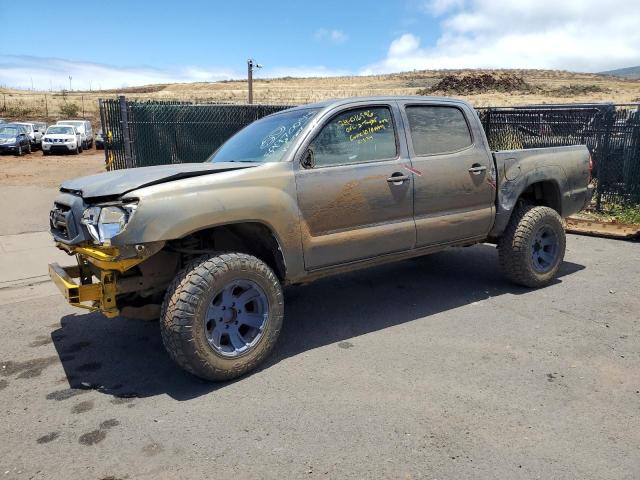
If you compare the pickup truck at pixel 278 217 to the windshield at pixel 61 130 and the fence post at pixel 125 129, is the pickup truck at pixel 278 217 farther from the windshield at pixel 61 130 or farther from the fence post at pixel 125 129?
the windshield at pixel 61 130

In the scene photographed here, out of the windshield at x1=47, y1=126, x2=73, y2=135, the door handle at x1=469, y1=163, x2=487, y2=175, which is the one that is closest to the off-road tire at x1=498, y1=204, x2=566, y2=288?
the door handle at x1=469, y1=163, x2=487, y2=175

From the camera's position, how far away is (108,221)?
11.6ft

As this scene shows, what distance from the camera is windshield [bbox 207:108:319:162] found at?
4.33m

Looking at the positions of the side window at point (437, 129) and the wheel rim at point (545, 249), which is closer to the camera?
the side window at point (437, 129)

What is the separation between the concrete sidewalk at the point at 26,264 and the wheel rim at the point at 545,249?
5.18 metres

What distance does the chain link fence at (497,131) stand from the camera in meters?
9.17

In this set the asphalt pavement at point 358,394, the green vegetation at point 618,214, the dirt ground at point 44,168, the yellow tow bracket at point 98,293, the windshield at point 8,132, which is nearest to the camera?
the asphalt pavement at point 358,394

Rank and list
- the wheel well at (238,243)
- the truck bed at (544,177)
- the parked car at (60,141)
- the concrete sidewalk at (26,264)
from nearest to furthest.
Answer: the wheel well at (238,243) < the truck bed at (544,177) < the concrete sidewalk at (26,264) < the parked car at (60,141)

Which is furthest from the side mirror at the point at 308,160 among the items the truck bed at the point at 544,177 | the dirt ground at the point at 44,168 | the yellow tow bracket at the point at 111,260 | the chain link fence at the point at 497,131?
the dirt ground at the point at 44,168

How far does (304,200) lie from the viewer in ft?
13.5

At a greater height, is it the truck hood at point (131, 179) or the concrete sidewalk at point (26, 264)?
the truck hood at point (131, 179)

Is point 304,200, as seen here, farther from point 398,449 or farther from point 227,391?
point 398,449

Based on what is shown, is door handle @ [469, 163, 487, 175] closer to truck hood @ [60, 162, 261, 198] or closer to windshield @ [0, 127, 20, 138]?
truck hood @ [60, 162, 261, 198]

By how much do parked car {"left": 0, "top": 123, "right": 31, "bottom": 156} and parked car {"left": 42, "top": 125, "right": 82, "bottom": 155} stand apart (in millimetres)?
835
